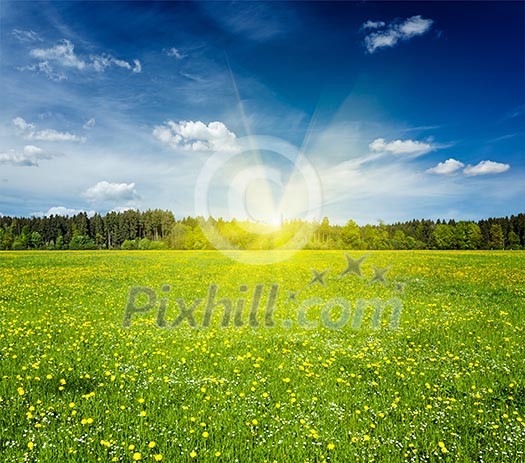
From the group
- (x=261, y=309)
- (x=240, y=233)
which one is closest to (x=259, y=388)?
(x=261, y=309)

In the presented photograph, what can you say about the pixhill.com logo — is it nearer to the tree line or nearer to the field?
the field

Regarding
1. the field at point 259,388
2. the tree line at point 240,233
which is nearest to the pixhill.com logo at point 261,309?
the field at point 259,388

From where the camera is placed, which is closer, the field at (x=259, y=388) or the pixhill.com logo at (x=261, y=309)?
the field at (x=259, y=388)

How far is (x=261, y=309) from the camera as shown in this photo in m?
13.5

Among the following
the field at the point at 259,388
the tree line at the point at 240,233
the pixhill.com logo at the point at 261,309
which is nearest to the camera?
the field at the point at 259,388

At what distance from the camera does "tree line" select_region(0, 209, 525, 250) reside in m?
103

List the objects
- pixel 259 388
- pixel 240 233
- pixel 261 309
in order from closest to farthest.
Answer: pixel 259 388, pixel 261 309, pixel 240 233

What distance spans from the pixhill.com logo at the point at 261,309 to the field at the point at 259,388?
21cm

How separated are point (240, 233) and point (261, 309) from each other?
96140 mm

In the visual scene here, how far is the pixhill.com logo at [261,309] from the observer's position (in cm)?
1136

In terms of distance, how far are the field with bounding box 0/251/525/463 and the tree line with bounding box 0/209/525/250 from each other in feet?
268

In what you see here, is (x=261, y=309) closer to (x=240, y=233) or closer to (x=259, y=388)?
(x=259, y=388)

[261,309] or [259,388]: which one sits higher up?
[261,309]

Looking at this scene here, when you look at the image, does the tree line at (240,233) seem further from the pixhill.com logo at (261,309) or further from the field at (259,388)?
the field at (259,388)
